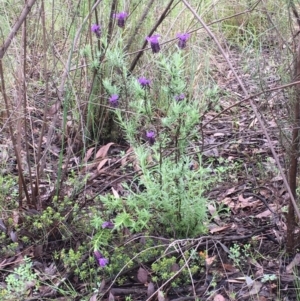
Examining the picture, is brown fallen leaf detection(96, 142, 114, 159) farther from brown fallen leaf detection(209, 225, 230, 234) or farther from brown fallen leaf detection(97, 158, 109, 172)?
brown fallen leaf detection(209, 225, 230, 234)

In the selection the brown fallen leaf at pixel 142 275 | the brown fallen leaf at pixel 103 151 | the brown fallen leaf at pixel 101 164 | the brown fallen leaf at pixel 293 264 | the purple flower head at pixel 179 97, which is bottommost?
the brown fallen leaf at pixel 293 264

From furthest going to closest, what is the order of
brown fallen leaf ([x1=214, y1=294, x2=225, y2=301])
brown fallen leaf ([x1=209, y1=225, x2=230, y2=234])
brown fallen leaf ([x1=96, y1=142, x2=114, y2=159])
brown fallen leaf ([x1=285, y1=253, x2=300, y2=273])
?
brown fallen leaf ([x1=96, y1=142, x2=114, y2=159])
brown fallen leaf ([x1=209, y1=225, x2=230, y2=234])
brown fallen leaf ([x1=285, y1=253, x2=300, y2=273])
brown fallen leaf ([x1=214, y1=294, x2=225, y2=301])

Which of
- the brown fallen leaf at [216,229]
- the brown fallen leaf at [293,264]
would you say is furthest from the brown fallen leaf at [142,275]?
the brown fallen leaf at [293,264]

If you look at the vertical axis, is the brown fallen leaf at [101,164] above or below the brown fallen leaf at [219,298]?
above

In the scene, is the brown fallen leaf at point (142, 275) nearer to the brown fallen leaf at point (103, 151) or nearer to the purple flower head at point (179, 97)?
the purple flower head at point (179, 97)

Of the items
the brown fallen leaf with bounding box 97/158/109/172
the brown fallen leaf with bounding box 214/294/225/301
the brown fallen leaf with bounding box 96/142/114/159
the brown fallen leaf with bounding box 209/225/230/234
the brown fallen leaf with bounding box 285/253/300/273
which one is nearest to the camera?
the brown fallen leaf with bounding box 214/294/225/301

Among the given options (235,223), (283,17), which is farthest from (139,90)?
(235,223)

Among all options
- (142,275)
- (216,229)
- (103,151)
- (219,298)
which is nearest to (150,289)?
(142,275)

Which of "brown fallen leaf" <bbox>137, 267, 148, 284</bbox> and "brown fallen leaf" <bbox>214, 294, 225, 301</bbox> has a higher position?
"brown fallen leaf" <bbox>137, 267, 148, 284</bbox>

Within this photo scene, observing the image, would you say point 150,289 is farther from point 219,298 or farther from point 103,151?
point 103,151

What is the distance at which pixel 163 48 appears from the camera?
129 inches

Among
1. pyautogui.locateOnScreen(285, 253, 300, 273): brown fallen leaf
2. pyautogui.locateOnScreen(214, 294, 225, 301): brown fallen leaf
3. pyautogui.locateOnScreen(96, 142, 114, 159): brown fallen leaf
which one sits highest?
pyautogui.locateOnScreen(96, 142, 114, 159): brown fallen leaf

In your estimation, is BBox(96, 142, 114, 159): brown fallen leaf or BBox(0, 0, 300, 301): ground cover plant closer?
BBox(0, 0, 300, 301): ground cover plant

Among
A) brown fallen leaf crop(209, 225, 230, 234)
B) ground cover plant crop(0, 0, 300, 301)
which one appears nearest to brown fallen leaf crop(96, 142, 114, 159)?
ground cover plant crop(0, 0, 300, 301)
